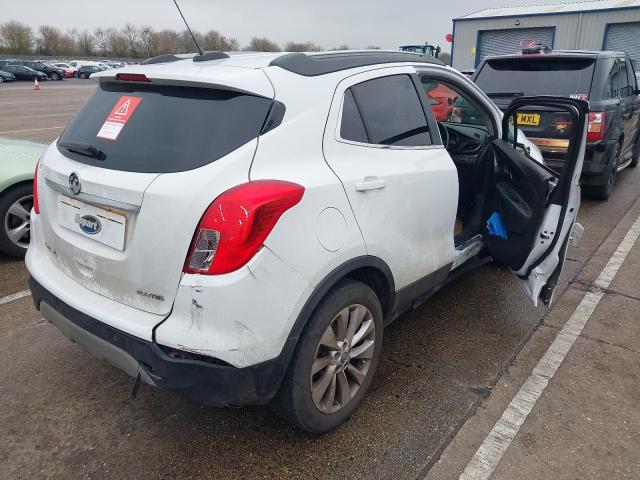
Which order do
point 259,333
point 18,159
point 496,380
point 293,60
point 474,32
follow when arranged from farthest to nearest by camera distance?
point 474,32 → point 18,159 → point 496,380 → point 293,60 → point 259,333

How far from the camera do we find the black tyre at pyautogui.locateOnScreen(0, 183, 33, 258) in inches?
174

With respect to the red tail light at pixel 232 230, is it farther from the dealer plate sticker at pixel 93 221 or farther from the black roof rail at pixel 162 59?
the black roof rail at pixel 162 59

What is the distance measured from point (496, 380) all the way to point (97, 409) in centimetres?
217

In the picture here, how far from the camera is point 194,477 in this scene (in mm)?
2250

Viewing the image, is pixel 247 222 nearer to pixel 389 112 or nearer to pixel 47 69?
pixel 389 112

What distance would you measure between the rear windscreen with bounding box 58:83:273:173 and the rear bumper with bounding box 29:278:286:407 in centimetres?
69

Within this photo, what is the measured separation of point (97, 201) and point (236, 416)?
1.27m

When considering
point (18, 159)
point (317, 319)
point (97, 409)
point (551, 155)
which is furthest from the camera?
point (551, 155)

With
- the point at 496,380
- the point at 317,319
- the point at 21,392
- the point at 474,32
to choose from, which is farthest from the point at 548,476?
the point at 474,32

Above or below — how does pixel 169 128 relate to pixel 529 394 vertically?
above

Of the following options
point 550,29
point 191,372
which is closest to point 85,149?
point 191,372

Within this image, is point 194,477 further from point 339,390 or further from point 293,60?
point 293,60

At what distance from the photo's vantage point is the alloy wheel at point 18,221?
14.7 feet

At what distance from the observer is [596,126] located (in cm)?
604
